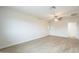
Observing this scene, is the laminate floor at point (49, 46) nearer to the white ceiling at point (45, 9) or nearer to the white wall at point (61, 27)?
the white wall at point (61, 27)

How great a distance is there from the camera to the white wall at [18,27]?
1.58 metres

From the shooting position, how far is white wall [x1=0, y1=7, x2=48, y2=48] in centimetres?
158

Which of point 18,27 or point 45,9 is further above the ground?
point 45,9

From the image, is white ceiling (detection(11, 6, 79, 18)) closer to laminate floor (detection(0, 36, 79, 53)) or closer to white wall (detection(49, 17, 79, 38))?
white wall (detection(49, 17, 79, 38))

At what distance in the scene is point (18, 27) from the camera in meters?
1.61

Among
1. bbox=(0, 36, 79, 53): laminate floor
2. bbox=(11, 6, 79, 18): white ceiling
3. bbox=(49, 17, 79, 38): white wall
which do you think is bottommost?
bbox=(0, 36, 79, 53): laminate floor

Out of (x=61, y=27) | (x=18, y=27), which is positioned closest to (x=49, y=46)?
(x=61, y=27)

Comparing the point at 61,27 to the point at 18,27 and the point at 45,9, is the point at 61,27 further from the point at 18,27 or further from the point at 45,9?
the point at 18,27

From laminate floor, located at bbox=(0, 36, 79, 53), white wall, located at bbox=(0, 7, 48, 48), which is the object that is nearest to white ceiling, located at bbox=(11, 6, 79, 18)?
white wall, located at bbox=(0, 7, 48, 48)

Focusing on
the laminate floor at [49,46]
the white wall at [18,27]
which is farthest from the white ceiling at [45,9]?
the laminate floor at [49,46]

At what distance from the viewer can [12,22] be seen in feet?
5.22
